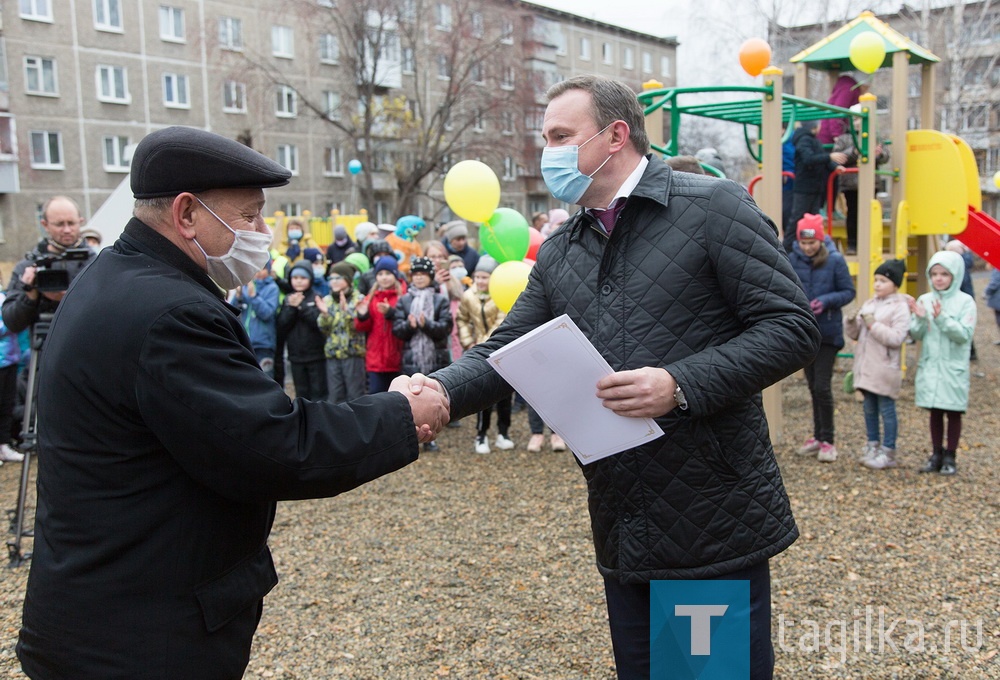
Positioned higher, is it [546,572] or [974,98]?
[974,98]

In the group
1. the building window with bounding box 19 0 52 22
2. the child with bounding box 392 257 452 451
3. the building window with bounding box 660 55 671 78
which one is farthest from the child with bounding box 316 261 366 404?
the building window with bounding box 660 55 671 78

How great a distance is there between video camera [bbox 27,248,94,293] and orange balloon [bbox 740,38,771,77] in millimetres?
5863

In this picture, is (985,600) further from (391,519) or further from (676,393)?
(391,519)

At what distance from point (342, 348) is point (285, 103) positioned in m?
31.5

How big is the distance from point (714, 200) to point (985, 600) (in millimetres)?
3340

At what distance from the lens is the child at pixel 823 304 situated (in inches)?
287

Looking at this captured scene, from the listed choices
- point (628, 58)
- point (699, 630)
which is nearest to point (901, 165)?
point (699, 630)

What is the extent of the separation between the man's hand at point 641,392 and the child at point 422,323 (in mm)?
5978

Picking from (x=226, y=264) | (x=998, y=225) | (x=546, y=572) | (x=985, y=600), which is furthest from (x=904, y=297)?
(x=226, y=264)

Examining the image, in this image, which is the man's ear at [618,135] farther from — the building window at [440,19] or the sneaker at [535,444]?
the building window at [440,19]

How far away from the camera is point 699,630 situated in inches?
95.0

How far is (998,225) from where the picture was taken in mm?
10938

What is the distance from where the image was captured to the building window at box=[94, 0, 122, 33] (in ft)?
106

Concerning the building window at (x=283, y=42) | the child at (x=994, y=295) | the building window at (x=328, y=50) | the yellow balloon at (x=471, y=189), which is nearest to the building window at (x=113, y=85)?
the building window at (x=283, y=42)
